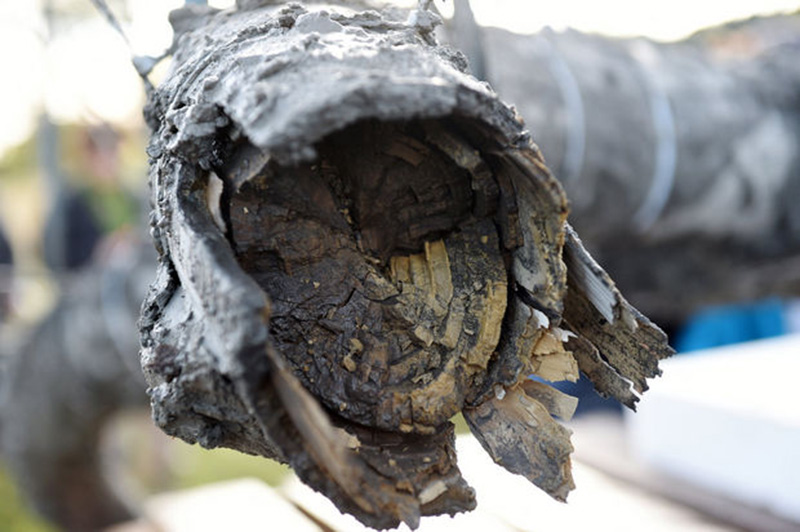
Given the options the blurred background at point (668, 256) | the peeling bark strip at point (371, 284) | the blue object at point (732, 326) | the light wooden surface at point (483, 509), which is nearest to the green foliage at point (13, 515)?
the blurred background at point (668, 256)

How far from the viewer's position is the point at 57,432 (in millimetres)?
2555

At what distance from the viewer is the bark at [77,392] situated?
228cm

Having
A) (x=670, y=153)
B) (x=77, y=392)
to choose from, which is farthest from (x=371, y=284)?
(x=77, y=392)

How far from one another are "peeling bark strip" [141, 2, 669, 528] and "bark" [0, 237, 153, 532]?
1737mm

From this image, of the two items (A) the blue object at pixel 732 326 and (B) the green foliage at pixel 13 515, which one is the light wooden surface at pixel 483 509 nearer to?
(A) the blue object at pixel 732 326

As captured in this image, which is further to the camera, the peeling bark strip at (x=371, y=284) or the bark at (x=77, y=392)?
the bark at (x=77, y=392)

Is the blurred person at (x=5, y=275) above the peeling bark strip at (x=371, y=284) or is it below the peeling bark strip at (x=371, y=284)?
below

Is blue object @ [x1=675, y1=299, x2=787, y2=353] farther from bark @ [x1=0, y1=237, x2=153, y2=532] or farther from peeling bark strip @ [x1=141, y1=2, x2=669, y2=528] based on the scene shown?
peeling bark strip @ [x1=141, y1=2, x2=669, y2=528]

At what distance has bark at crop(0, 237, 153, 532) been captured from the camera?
7.47ft

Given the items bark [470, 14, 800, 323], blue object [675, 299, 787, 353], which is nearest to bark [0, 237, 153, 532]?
bark [470, 14, 800, 323]

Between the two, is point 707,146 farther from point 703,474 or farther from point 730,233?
Answer: point 703,474

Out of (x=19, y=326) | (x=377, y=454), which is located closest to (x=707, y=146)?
(x=377, y=454)

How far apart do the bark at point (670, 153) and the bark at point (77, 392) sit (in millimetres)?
1407

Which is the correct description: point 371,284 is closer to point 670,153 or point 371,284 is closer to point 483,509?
point 483,509
